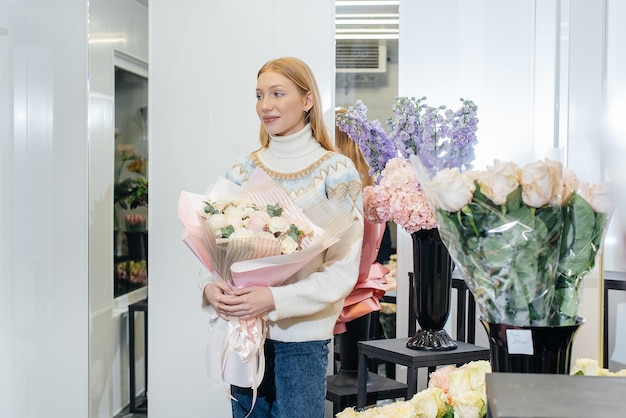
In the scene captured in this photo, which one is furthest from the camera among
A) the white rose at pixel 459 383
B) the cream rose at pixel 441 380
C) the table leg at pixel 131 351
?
the table leg at pixel 131 351

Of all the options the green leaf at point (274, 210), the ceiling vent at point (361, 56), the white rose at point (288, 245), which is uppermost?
the ceiling vent at point (361, 56)

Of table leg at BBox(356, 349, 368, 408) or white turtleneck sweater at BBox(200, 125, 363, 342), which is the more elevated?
white turtleneck sweater at BBox(200, 125, 363, 342)

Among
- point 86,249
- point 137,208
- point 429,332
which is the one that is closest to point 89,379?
point 86,249

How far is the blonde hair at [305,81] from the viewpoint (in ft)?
8.07

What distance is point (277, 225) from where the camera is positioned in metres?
2.05

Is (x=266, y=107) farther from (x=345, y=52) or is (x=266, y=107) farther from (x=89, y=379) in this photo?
(x=89, y=379)

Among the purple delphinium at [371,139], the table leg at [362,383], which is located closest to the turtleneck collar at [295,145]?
the purple delphinium at [371,139]

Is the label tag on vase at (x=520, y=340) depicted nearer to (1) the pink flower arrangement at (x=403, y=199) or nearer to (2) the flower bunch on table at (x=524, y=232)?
(2) the flower bunch on table at (x=524, y=232)

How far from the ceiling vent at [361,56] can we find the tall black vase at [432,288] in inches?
36.3

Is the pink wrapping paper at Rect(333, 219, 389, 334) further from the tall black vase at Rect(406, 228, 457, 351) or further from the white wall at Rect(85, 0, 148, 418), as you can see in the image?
the white wall at Rect(85, 0, 148, 418)

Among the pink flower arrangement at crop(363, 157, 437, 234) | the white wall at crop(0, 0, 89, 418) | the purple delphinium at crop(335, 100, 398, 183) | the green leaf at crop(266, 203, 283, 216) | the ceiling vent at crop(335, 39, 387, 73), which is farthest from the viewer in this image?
the white wall at crop(0, 0, 89, 418)

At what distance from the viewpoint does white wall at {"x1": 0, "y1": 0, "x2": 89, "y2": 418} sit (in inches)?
137

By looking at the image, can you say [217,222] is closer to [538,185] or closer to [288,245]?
[288,245]

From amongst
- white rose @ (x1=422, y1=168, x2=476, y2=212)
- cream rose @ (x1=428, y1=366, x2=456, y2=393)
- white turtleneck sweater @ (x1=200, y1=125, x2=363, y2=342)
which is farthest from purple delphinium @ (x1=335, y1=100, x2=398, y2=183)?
white rose @ (x1=422, y1=168, x2=476, y2=212)
